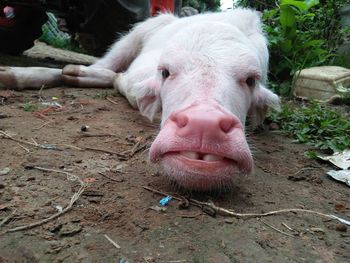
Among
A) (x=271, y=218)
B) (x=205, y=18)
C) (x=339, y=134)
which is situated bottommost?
(x=339, y=134)

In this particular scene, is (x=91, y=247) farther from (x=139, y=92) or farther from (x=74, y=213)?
(x=139, y=92)

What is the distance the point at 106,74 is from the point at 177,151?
10.1 ft

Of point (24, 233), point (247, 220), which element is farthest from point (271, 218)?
point (24, 233)

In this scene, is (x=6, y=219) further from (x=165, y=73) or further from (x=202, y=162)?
(x=165, y=73)

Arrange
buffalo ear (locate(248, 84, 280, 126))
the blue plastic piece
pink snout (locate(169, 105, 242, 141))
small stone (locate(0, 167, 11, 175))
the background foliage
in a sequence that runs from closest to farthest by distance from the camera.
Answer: pink snout (locate(169, 105, 242, 141)) → the blue plastic piece → small stone (locate(0, 167, 11, 175)) → buffalo ear (locate(248, 84, 280, 126)) → the background foliage

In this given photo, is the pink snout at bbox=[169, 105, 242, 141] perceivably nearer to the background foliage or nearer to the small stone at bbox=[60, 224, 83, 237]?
the small stone at bbox=[60, 224, 83, 237]

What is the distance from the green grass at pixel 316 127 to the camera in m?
3.36

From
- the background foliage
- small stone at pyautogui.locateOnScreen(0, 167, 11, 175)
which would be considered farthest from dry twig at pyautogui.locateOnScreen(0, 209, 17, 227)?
the background foliage

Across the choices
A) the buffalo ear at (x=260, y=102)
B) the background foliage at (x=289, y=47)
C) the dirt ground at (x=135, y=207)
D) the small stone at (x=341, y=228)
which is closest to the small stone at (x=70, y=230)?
the dirt ground at (x=135, y=207)

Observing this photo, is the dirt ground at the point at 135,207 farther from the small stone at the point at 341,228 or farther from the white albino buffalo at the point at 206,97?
the white albino buffalo at the point at 206,97

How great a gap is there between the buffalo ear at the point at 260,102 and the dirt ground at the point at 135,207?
0.27 m

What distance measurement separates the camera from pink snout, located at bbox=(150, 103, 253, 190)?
6.07 feet

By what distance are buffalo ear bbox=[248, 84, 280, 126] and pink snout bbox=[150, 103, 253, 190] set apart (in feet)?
3.08

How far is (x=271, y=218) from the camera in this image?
6.48 ft
